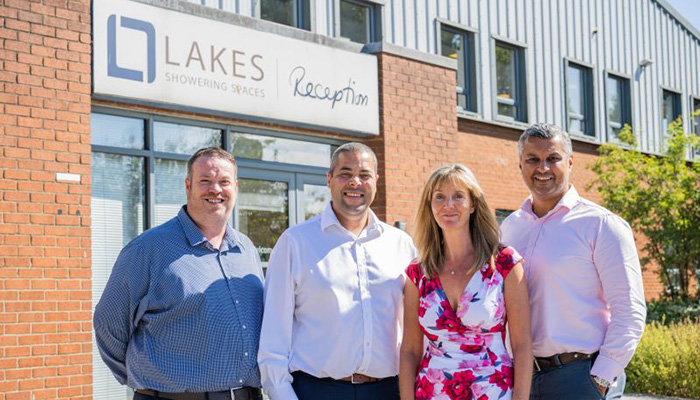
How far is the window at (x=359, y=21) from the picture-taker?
13258 millimetres

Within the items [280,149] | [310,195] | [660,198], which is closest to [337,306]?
[280,149]

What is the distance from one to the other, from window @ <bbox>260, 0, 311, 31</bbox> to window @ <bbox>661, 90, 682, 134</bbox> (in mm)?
11465

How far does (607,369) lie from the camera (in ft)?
13.4

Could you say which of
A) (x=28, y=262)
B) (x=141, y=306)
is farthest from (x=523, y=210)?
(x=28, y=262)

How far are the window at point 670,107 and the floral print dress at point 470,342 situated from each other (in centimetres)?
1805

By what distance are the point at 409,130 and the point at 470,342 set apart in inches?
322

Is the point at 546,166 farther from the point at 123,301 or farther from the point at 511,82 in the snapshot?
the point at 511,82

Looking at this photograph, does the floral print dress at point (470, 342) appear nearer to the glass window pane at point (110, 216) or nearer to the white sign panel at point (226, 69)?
the glass window pane at point (110, 216)

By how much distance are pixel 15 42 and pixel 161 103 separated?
1716mm

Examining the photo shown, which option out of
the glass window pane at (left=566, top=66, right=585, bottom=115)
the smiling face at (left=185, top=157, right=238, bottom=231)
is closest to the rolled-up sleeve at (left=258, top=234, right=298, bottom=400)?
the smiling face at (left=185, top=157, right=238, bottom=231)

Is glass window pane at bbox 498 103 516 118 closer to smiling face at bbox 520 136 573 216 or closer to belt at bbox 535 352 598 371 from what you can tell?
smiling face at bbox 520 136 573 216

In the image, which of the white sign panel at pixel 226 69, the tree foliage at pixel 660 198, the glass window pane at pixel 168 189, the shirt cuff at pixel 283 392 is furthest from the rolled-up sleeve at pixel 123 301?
the tree foliage at pixel 660 198

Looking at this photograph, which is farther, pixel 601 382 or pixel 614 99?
pixel 614 99

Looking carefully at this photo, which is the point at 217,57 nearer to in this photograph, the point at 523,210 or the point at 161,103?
the point at 161,103
